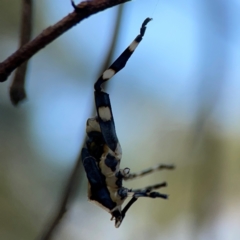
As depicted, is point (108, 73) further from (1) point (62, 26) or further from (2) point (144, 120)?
(2) point (144, 120)

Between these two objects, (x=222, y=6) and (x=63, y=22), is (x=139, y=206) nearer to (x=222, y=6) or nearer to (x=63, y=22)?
(x=222, y=6)

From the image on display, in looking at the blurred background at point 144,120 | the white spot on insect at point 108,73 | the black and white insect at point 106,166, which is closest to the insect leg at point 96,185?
the black and white insect at point 106,166

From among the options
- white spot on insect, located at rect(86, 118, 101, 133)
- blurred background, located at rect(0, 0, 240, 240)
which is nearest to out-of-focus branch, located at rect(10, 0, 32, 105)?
white spot on insect, located at rect(86, 118, 101, 133)

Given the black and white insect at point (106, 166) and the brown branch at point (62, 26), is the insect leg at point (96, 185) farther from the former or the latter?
the brown branch at point (62, 26)

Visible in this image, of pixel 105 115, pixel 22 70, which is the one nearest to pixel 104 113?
pixel 105 115

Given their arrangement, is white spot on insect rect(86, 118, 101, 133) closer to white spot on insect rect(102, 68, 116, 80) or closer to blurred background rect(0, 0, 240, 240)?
white spot on insect rect(102, 68, 116, 80)

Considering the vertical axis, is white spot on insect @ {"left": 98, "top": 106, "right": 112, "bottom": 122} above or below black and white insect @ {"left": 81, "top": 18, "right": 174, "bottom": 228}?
above
